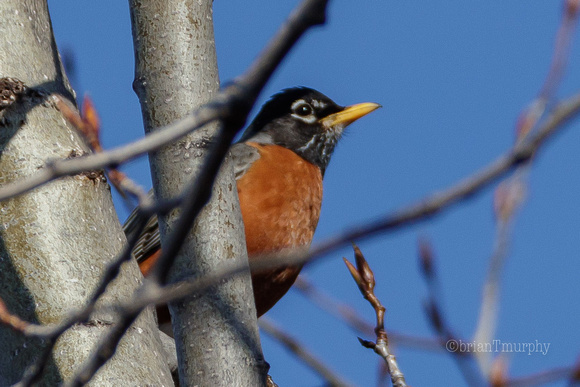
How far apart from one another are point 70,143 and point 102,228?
0.37m

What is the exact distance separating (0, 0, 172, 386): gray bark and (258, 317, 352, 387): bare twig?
597 millimetres

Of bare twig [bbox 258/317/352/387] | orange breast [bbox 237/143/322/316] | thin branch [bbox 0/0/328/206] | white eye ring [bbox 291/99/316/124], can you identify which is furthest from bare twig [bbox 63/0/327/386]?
white eye ring [bbox 291/99/316/124]

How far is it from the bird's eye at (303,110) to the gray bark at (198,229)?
3569mm

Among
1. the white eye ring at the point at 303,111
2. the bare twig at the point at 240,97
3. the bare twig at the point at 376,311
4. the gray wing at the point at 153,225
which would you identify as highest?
the white eye ring at the point at 303,111

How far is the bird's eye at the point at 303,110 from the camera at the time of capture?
21.4 feet

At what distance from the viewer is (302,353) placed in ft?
11.5

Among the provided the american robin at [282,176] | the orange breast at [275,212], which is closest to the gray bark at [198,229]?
the american robin at [282,176]

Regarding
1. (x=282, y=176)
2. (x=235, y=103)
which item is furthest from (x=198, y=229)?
(x=282, y=176)

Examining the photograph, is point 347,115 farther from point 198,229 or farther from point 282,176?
point 198,229

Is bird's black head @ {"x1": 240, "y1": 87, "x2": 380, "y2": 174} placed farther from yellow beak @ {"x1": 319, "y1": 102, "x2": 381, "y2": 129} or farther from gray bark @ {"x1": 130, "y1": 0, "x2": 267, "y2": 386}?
gray bark @ {"x1": 130, "y1": 0, "x2": 267, "y2": 386}

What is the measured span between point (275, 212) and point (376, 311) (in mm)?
2049

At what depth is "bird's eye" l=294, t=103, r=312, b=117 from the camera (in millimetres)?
6530

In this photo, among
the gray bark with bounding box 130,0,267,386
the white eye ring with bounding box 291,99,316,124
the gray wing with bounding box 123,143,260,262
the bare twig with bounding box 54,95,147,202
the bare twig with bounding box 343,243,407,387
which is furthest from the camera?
the white eye ring with bounding box 291,99,316,124

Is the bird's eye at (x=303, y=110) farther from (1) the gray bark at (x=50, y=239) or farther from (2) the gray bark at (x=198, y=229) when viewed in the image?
(2) the gray bark at (x=198, y=229)
